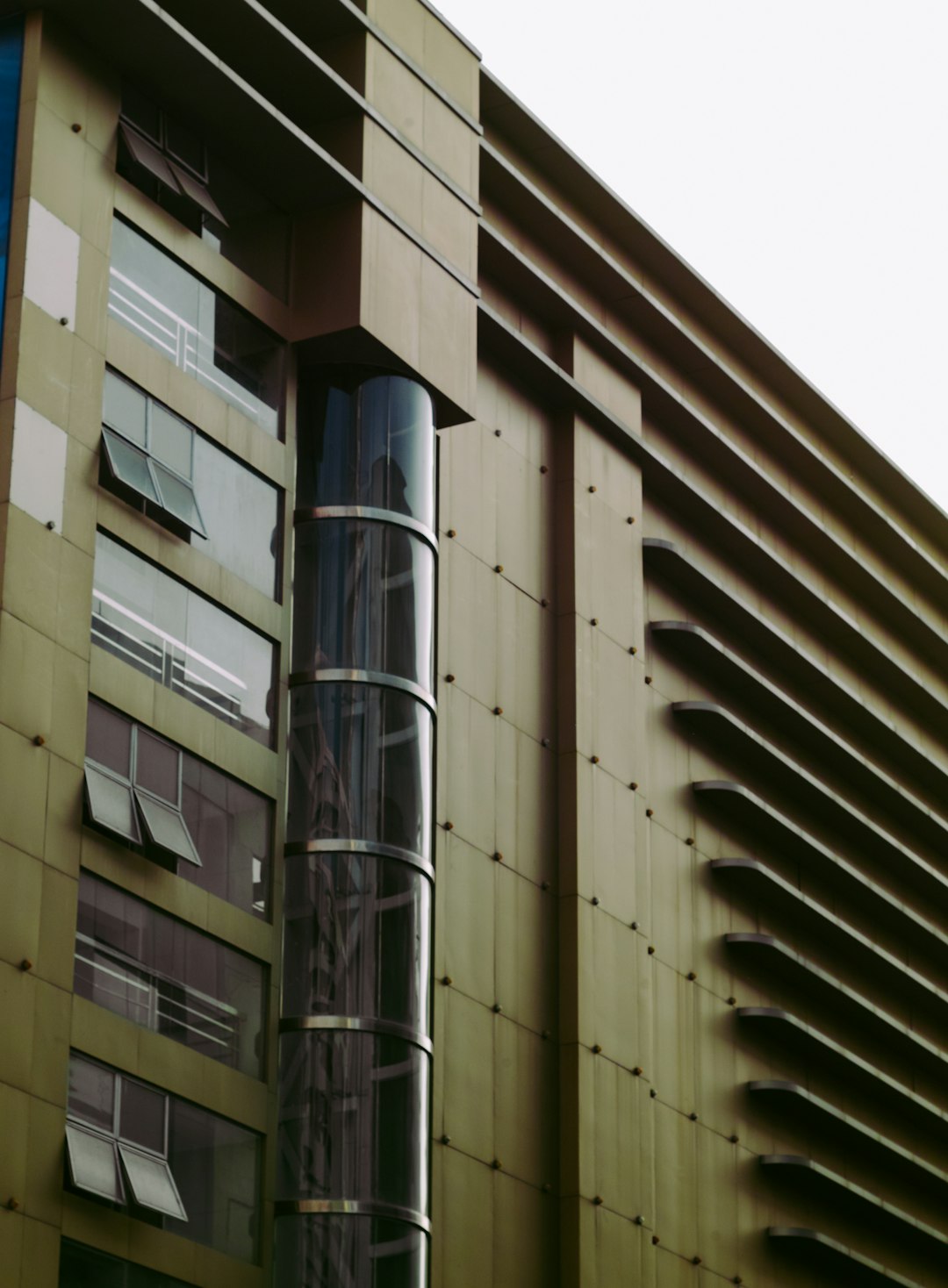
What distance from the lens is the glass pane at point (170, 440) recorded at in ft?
103

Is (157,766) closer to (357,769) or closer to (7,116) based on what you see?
(357,769)

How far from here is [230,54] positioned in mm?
34844

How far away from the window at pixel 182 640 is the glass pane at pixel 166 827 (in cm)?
169

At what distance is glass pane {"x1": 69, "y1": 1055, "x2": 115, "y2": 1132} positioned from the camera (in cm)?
2717

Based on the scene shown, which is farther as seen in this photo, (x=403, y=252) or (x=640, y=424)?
(x=640, y=424)

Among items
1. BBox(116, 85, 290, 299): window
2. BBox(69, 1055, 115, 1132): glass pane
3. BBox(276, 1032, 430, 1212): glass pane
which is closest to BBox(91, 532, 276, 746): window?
BBox(276, 1032, 430, 1212): glass pane

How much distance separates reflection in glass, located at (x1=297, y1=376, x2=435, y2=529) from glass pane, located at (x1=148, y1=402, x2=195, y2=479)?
269 cm

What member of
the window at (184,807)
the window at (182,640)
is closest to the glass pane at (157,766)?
the window at (184,807)

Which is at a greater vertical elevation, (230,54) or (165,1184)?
(230,54)

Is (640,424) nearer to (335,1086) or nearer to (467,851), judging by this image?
(467,851)

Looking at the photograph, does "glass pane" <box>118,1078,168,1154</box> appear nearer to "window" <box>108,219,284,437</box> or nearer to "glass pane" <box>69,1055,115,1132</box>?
"glass pane" <box>69,1055,115,1132</box>

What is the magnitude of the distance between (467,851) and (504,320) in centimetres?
1007

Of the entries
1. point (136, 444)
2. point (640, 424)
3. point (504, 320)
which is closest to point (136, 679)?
point (136, 444)

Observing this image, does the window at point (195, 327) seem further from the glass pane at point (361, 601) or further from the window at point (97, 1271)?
the window at point (97, 1271)
